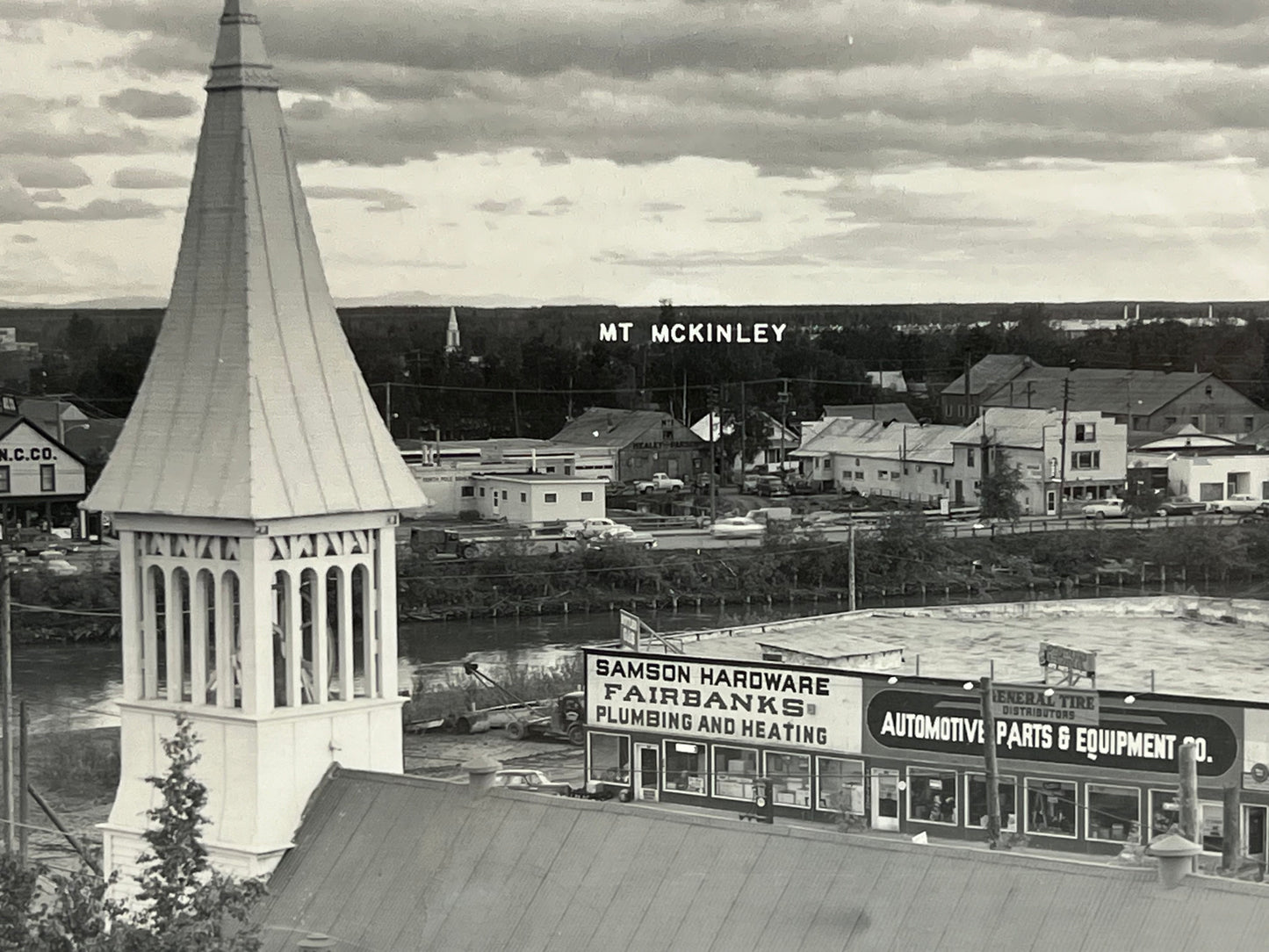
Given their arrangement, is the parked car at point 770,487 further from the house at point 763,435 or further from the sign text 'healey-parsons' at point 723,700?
the sign text 'healey-parsons' at point 723,700

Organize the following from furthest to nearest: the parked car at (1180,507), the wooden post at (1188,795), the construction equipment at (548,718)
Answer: the parked car at (1180,507) → the construction equipment at (548,718) → the wooden post at (1188,795)

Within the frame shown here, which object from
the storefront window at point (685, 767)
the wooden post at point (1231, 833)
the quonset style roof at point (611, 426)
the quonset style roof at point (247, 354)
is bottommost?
the storefront window at point (685, 767)

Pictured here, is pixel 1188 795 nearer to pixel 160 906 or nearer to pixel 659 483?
pixel 160 906

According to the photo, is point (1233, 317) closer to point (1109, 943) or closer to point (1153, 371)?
point (1153, 371)

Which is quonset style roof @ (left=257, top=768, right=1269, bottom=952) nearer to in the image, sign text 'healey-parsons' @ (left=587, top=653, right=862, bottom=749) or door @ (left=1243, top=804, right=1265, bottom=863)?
door @ (left=1243, top=804, right=1265, bottom=863)

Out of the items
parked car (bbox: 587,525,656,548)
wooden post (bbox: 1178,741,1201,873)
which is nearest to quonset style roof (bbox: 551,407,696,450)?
parked car (bbox: 587,525,656,548)

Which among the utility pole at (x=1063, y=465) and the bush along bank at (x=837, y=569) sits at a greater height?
the utility pole at (x=1063, y=465)

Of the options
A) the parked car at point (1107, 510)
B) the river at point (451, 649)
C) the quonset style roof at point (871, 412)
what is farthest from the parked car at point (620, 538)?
the parked car at point (1107, 510)

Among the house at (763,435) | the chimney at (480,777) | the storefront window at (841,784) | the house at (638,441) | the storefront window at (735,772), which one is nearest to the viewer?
the chimney at (480,777)
